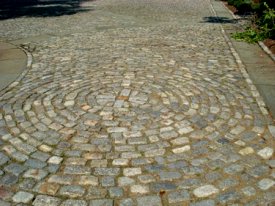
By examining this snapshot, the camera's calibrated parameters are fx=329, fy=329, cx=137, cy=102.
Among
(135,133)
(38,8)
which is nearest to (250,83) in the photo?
(135,133)

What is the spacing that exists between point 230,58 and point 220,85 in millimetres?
2518

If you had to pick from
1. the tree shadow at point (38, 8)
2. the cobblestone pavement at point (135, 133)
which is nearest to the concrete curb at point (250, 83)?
the cobblestone pavement at point (135, 133)

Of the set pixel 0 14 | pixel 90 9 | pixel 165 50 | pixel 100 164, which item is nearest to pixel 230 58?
pixel 165 50

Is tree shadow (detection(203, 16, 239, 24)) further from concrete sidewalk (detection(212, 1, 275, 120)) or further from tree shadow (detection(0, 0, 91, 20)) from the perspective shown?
tree shadow (detection(0, 0, 91, 20))

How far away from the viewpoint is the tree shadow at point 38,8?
1752 cm

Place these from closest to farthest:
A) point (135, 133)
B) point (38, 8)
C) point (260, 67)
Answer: point (135, 133), point (260, 67), point (38, 8)

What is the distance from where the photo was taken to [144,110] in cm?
564

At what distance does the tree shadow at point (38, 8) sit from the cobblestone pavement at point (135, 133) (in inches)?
354

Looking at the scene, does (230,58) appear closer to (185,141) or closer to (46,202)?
(185,141)

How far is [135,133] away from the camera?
4.98 m

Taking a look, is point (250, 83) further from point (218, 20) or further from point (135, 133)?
point (218, 20)

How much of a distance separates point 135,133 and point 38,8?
16822mm

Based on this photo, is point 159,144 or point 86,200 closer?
point 86,200

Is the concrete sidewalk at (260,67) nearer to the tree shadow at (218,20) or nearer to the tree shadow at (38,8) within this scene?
the tree shadow at (218,20)
